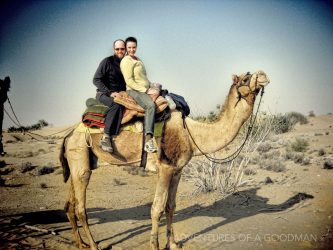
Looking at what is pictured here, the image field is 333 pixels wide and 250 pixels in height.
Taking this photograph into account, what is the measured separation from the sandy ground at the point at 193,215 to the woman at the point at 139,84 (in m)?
1.37

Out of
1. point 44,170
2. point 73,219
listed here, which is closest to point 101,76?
point 73,219

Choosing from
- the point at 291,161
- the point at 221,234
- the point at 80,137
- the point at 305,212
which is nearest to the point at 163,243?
the point at 221,234

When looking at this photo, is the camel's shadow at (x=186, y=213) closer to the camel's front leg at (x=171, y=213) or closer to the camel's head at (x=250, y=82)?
the camel's front leg at (x=171, y=213)

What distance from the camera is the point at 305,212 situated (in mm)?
7887

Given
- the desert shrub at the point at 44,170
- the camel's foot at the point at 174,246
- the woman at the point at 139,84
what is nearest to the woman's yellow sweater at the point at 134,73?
the woman at the point at 139,84

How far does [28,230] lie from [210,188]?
5.35 meters

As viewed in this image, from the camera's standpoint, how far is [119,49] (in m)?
6.29

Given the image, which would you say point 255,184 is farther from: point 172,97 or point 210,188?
point 172,97

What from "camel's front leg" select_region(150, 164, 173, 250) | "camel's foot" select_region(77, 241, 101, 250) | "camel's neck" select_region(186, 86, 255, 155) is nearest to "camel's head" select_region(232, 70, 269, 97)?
"camel's neck" select_region(186, 86, 255, 155)

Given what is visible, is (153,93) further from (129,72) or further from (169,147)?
(169,147)

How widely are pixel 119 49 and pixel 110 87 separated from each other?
0.76 m

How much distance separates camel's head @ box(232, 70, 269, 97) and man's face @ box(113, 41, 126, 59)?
7.23 feet

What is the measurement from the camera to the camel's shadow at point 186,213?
25.4 ft

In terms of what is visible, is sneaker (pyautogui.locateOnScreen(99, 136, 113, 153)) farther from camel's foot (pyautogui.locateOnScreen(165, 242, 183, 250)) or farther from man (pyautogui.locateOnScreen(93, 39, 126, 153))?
camel's foot (pyautogui.locateOnScreen(165, 242, 183, 250))
